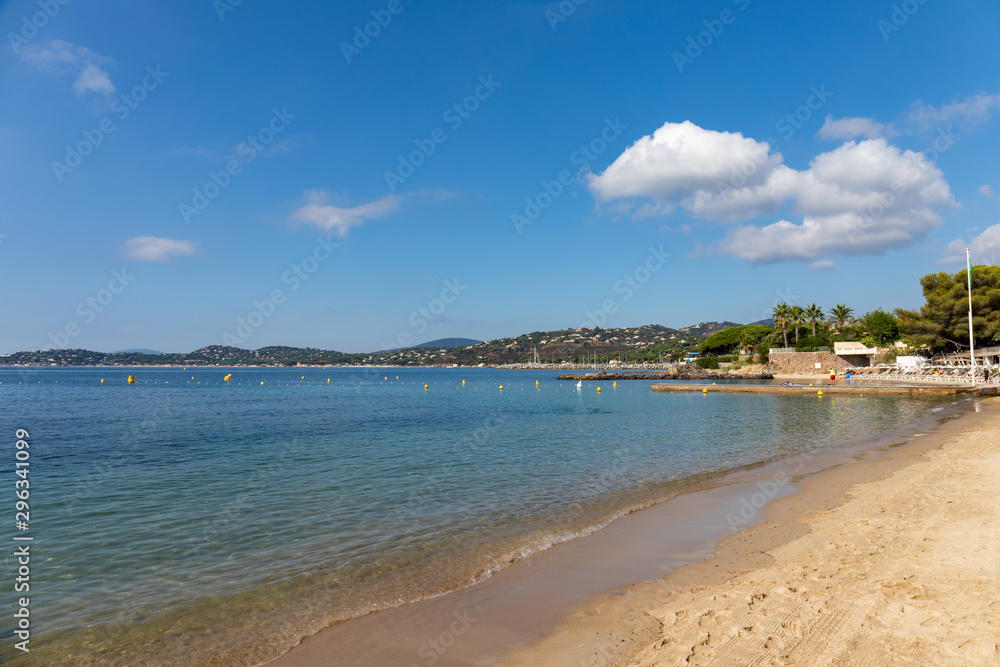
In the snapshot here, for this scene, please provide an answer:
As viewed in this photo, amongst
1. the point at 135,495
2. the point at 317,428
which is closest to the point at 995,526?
the point at 135,495

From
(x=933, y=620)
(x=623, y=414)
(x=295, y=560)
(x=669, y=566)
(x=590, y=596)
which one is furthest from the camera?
(x=623, y=414)

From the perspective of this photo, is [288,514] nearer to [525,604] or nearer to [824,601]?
[525,604]

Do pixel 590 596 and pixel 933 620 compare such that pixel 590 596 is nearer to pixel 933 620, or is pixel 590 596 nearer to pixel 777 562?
pixel 777 562

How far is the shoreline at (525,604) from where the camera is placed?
543cm

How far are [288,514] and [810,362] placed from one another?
310ft

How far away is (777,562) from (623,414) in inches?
1148

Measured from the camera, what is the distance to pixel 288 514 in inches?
429

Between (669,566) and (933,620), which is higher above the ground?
(933,620)

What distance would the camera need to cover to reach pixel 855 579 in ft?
20.7

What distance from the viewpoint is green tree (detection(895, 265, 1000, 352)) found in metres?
59.7
